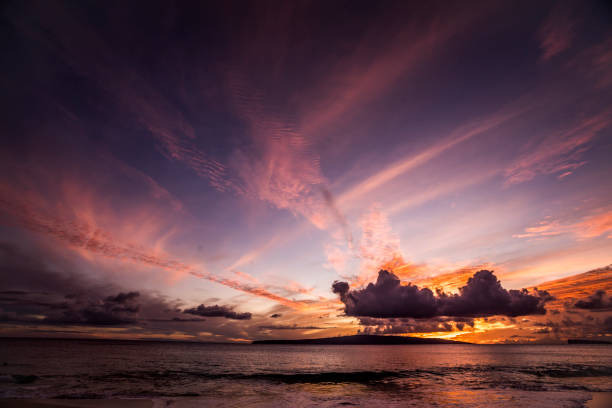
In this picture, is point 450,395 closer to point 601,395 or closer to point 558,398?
point 558,398

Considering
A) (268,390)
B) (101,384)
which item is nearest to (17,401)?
(101,384)

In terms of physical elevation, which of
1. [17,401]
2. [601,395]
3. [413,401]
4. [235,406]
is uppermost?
[17,401]

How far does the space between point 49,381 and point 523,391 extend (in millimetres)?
55483

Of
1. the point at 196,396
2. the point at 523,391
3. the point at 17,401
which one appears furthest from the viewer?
the point at 523,391

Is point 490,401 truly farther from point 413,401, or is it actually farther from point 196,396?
point 196,396

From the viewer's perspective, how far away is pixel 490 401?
1008 inches

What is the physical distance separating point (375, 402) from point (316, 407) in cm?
586

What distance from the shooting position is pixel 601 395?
2841 cm

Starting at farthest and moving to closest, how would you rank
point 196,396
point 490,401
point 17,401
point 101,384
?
point 101,384, point 196,396, point 490,401, point 17,401

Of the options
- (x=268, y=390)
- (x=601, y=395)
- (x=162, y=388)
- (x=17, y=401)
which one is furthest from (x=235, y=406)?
(x=601, y=395)

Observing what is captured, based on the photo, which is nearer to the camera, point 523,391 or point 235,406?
point 235,406

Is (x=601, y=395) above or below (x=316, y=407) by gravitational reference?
below

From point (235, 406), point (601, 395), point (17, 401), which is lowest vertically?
point (601, 395)

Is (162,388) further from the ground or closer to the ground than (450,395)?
further from the ground
